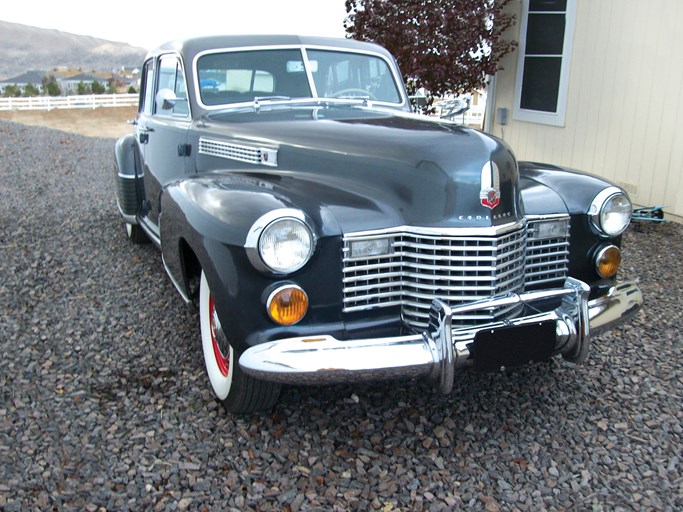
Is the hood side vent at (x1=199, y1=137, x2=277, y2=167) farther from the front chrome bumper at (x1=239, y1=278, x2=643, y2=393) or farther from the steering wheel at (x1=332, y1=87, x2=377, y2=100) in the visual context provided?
the front chrome bumper at (x1=239, y1=278, x2=643, y2=393)

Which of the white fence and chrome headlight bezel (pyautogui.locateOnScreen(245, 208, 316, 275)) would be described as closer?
chrome headlight bezel (pyautogui.locateOnScreen(245, 208, 316, 275))

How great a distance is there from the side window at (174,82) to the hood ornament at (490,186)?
7.14ft

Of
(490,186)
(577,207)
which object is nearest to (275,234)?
(490,186)

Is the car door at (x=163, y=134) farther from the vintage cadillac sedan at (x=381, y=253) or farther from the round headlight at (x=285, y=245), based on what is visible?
the round headlight at (x=285, y=245)

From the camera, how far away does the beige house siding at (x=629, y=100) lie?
254 inches

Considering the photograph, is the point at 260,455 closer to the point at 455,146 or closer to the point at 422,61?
the point at 455,146

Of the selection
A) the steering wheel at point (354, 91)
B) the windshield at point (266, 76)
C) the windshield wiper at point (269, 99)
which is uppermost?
the windshield at point (266, 76)

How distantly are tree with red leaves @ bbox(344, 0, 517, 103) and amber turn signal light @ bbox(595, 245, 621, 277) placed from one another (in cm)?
564

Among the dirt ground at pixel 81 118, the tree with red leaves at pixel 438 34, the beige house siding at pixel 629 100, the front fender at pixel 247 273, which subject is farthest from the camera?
the dirt ground at pixel 81 118

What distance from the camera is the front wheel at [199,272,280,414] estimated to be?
2.74 meters

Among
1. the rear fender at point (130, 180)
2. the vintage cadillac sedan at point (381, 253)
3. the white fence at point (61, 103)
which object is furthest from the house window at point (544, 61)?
the white fence at point (61, 103)

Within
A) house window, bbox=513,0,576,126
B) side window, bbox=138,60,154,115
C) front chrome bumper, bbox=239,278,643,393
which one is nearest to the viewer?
front chrome bumper, bbox=239,278,643,393

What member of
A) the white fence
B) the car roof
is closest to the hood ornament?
the car roof

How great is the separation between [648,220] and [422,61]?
3610 mm
